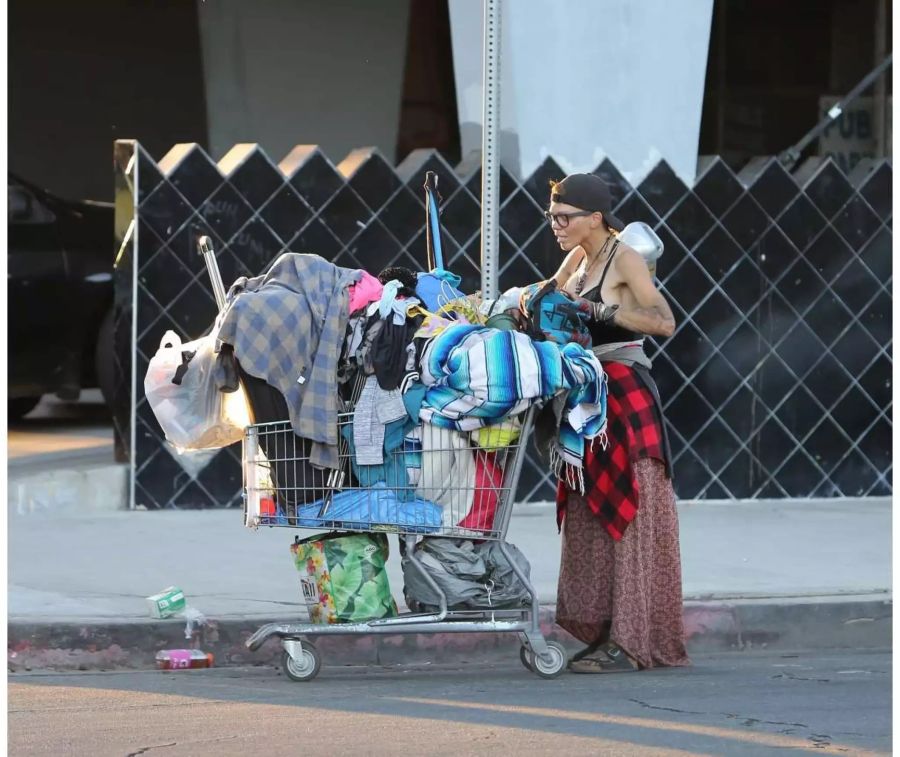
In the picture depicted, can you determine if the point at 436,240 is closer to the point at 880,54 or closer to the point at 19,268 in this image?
the point at 19,268

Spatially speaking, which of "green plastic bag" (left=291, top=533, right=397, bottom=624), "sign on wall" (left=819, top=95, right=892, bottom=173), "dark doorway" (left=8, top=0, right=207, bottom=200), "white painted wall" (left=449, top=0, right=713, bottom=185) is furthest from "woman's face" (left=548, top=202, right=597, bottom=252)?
"dark doorway" (left=8, top=0, right=207, bottom=200)

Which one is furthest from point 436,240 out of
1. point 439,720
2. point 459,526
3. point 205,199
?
point 205,199

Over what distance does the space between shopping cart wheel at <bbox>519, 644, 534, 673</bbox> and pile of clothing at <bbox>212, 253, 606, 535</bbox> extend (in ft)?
1.71

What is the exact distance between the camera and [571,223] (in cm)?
671

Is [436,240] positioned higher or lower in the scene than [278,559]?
higher

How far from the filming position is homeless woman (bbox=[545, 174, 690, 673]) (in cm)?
667

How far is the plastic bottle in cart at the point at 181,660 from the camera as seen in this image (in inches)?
271

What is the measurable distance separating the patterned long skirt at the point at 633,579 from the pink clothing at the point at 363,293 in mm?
1137

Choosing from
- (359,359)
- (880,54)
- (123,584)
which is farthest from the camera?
(880,54)

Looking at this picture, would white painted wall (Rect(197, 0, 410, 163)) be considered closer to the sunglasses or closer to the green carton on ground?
the green carton on ground

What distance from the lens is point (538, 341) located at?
20.8ft

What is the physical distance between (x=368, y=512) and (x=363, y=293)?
789 mm

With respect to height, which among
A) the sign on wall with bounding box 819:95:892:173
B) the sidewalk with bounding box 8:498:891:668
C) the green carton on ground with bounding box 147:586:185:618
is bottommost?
the sidewalk with bounding box 8:498:891:668

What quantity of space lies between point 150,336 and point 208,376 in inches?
138
